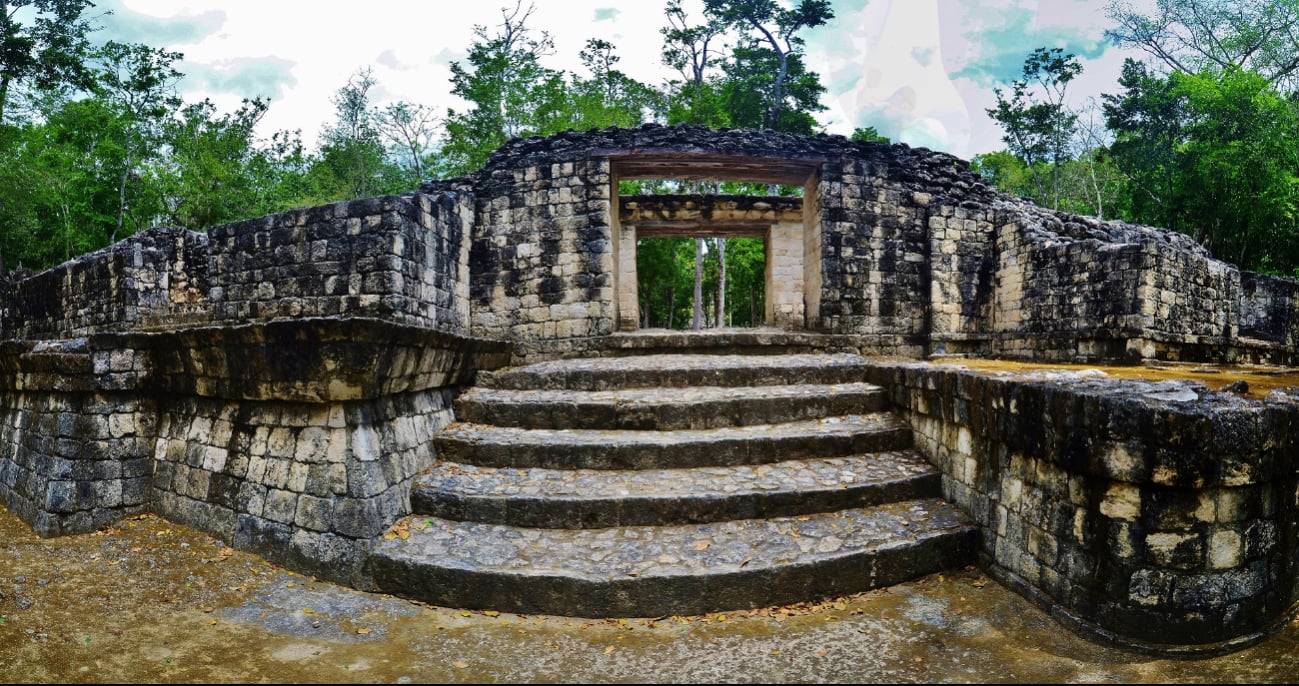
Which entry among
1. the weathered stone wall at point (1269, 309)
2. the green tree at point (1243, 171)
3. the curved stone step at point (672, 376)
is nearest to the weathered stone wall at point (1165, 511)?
the curved stone step at point (672, 376)

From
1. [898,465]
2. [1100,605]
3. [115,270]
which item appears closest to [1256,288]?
[898,465]

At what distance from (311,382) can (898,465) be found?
4539 millimetres

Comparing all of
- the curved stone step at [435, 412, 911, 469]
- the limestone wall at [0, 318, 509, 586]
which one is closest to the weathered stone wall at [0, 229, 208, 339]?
the limestone wall at [0, 318, 509, 586]

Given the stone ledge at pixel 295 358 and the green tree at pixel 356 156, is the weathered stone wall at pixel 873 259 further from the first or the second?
the green tree at pixel 356 156

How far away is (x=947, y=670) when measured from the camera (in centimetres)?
289

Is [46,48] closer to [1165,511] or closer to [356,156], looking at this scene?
[356,156]

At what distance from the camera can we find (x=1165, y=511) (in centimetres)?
289

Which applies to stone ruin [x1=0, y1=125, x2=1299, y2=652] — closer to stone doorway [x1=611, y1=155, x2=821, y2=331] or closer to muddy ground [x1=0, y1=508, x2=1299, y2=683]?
muddy ground [x1=0, y1=508, x2=1299, y2=683]

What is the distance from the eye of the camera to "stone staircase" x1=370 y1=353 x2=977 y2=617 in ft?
11.7

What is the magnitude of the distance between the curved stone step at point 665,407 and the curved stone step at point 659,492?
0.67m

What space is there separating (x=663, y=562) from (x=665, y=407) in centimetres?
185

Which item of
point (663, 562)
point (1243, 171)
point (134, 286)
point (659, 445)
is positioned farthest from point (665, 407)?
point (1243, 171)

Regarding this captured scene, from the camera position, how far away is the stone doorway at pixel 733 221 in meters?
9.88

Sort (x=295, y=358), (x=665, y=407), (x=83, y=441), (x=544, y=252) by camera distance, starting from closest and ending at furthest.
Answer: (x=295, y=358), (x=83, y=441), (x=665, y=407), (x=544, y=252)
